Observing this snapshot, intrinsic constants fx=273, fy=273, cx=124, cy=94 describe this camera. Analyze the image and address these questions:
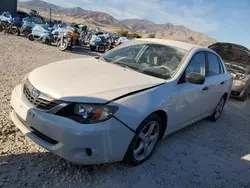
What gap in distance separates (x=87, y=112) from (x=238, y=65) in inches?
350

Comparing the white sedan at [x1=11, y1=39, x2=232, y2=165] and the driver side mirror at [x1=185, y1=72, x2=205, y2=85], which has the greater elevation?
the driver side mirror at [x1=185, y1=72, x2=205, y2=85]

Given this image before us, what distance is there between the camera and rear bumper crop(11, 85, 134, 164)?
108 inches

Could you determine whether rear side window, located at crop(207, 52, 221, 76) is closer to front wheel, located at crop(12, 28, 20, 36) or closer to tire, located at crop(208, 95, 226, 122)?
tire, located at crop(208, 95, 226, 122)

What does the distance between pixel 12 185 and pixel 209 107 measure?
3.78m

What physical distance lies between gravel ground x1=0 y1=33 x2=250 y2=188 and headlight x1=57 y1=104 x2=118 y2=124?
28.7 inches

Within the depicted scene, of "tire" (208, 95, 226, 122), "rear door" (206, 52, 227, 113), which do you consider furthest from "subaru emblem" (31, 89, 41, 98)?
"tire" (208, 95, 226, 122)

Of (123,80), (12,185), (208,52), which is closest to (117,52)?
(123,80)

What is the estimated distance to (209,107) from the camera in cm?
525

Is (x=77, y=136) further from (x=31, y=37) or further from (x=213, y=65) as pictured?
(x=31, y=37)

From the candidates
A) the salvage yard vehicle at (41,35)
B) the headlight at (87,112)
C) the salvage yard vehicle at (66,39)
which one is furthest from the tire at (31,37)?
the headlight at (87,112)

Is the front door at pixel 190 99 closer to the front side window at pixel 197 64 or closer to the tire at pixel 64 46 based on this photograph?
the front side window at pixel 197 64

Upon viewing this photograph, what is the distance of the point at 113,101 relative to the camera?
292cm

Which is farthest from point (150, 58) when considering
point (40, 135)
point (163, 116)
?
point (40, 135)

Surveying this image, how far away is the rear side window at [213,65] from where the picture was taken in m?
5.04
